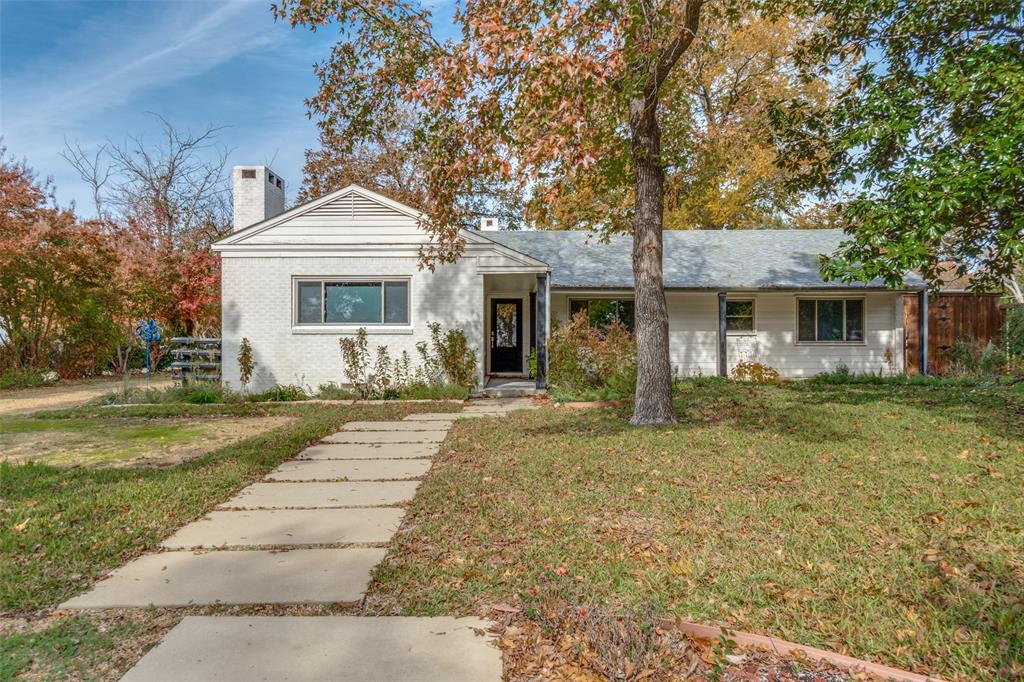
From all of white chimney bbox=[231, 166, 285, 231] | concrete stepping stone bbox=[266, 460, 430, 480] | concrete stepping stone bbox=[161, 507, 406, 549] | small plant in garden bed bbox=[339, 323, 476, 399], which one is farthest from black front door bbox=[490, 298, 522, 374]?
concrete stepping stone bbox=[161, 507, 406, 549]

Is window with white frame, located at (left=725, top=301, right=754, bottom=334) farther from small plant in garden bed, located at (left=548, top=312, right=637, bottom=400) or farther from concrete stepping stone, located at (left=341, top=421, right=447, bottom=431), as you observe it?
concrete stepping stone, located at (left=341, top=421, right=447, bottom=431)

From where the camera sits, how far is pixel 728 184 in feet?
78.9

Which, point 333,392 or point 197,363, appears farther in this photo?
point 197,363

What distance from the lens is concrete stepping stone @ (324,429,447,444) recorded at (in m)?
7.96

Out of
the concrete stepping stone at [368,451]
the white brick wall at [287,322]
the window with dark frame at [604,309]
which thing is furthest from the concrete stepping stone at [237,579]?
the window with dark frame at [604,309]

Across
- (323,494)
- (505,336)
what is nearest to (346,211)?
(505,336)

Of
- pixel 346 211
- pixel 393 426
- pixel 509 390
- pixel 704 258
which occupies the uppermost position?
pixel 346 211

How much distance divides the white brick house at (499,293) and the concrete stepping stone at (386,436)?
424cm

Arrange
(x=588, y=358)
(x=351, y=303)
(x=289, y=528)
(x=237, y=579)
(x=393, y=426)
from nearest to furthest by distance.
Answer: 1. (x=237, y=579)
2. (x=289, y=528)
3. (x=393, y=426)
4. (x=588, y=358)
5. (x=351, y=303)

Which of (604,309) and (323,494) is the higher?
(604,309)

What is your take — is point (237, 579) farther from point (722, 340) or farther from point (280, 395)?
point (722, 340)

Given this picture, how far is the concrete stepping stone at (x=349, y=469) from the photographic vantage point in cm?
600

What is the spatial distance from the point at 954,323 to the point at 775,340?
5.23 meters

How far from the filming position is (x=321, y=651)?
262 centimetres
